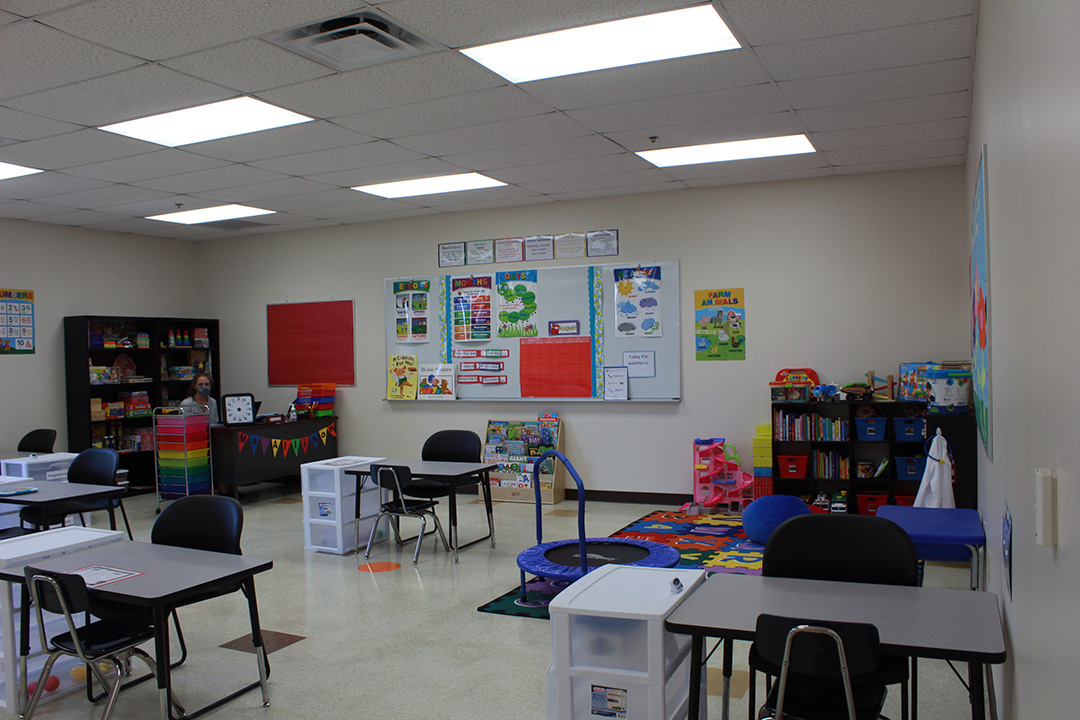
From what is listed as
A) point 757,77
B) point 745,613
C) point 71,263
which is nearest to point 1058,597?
point 745,613

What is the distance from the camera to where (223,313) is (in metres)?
10.1

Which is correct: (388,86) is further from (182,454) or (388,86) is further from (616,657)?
(182,454)

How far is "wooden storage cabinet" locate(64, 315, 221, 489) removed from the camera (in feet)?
28.2

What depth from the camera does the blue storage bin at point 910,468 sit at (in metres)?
6.48

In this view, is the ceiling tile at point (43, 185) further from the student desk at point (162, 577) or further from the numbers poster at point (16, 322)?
the student desk at point (162, 577)

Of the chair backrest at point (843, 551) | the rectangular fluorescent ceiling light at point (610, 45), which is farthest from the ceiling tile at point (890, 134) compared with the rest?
the chair backrest at point (843, 551)

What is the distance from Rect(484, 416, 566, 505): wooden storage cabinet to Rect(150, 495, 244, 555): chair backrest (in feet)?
14.3

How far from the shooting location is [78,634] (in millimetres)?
3352

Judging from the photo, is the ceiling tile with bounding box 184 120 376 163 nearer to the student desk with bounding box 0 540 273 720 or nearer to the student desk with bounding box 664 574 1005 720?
the student desk with bounding box 0 540 273 720

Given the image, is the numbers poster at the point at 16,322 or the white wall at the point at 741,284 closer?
the white wall at the point at 741,284

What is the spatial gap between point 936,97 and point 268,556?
5.70 m

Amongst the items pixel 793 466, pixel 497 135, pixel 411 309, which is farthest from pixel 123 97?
pixel 793 466

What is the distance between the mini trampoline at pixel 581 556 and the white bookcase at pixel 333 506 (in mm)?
1944

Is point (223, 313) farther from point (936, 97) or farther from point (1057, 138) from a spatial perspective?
point (1057, 138)
